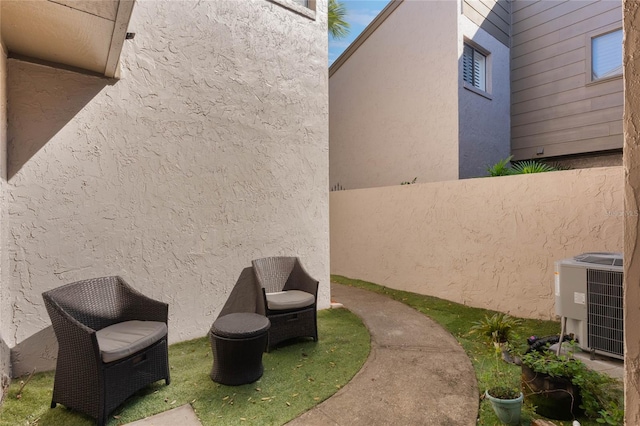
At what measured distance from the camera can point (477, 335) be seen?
385cm

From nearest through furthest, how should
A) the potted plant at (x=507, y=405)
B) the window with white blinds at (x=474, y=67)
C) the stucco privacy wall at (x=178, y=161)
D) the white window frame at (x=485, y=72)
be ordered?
1. the potted plant at (x=507, y=405)
2. the stucco privacy wall at (x=178, y=161)
3. the white window frame at (x=485, y=72)
4. the window with white blinds at (x=474, y=67)

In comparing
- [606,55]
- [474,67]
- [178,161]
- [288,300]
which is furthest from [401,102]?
[288,300]

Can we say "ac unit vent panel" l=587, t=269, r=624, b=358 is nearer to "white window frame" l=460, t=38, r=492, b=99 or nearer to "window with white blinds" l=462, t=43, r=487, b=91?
"white window frame" l=460, t=38, r=492, b=99

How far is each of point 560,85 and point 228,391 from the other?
869 centimetres

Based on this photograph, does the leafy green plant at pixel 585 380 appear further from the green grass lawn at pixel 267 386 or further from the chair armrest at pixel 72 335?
the chair armrest at pixel 72 335

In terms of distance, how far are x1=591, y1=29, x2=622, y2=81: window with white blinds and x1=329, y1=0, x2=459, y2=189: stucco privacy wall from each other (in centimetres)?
287

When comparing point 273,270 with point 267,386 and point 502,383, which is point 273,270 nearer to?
point 267,386

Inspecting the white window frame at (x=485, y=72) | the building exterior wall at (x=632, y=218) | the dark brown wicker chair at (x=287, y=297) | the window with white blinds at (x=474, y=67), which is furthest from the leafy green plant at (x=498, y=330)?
the window with white blinds at (x=474, y=67)

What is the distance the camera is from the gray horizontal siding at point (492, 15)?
706cm

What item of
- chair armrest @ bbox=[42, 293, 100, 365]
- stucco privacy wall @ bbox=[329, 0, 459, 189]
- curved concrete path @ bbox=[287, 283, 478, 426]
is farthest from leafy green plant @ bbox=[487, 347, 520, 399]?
stucco privacy wall @ bbox=[329, 0, 459, 189]

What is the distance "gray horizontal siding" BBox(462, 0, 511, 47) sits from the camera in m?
7.06

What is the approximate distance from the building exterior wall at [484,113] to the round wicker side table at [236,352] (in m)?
5.61

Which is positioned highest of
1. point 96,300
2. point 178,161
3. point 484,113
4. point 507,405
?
point 484,113

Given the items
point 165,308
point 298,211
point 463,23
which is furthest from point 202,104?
point 463,23
